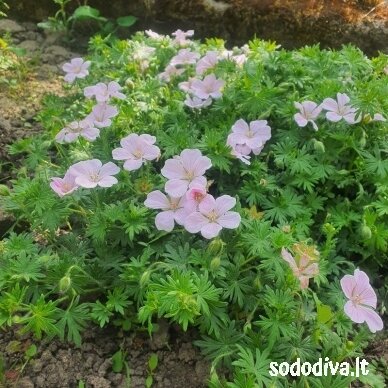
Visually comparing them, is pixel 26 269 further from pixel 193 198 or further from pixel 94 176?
pixel 193 198

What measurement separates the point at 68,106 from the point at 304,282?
155 cm

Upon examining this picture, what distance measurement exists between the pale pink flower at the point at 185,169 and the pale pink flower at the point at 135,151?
0.11 m

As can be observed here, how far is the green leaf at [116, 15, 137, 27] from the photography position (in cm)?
340

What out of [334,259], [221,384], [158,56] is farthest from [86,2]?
[221,384]

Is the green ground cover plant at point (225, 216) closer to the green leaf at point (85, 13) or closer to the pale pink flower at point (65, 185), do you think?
the pale pink flower at point (65, 185)

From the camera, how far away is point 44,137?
2.34 m

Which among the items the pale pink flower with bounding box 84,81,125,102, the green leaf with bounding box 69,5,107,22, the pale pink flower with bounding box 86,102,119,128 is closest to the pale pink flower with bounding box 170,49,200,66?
the pale pink flower with bounding box 84,81,125,102

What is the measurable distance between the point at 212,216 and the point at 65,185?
0.46m

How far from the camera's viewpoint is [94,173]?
66.3 inches

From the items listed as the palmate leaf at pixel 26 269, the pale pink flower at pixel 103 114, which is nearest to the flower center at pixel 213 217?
the palmate leaf at pixel 26 269

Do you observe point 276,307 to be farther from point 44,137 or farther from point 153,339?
point 44,137

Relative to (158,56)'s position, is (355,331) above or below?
below

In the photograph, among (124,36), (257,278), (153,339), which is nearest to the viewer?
(257,278)

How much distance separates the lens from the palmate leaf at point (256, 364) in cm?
148
